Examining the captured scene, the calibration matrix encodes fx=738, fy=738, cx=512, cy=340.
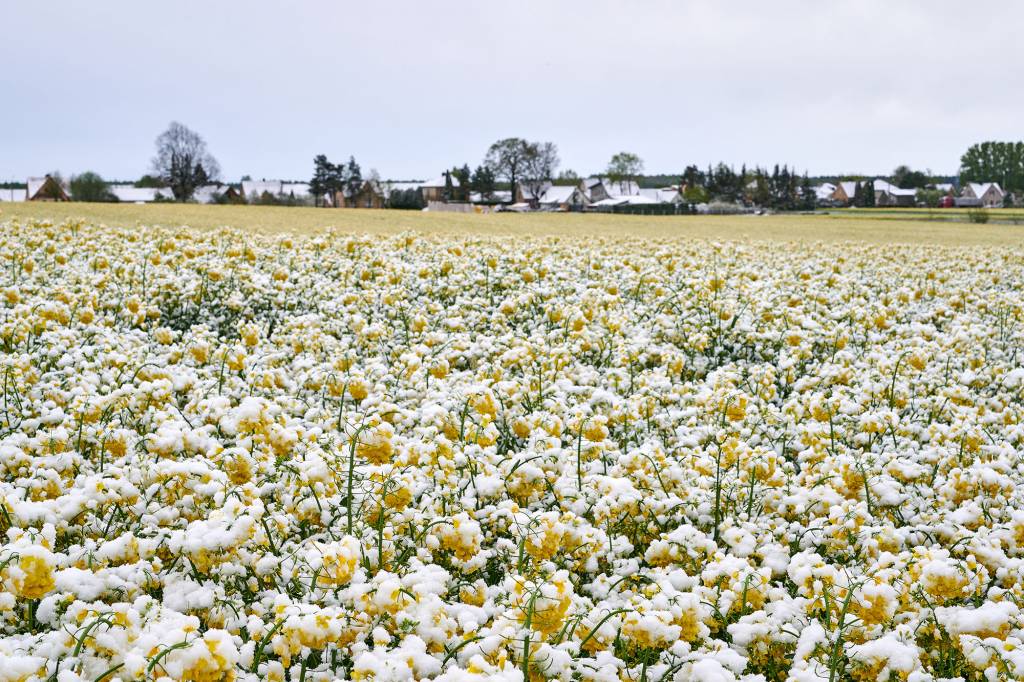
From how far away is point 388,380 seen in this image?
6637mm

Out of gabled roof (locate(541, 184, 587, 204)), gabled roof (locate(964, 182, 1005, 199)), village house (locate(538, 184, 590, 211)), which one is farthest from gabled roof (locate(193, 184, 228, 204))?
gabled roof (locate(964, 182, 1005, 199))

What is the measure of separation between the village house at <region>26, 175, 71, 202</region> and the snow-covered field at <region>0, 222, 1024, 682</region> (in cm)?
9634

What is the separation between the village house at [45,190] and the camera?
8916cm

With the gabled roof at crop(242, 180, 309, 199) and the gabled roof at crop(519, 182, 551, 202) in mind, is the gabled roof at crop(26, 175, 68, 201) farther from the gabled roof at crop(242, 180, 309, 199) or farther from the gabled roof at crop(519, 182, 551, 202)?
the gabled roof at crop(519, 182, 551, 202)

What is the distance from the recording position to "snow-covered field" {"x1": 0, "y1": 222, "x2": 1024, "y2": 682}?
9.53 feet

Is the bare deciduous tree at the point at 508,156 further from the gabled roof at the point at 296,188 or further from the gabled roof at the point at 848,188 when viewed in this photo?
the gabled roof at the point at 848,188

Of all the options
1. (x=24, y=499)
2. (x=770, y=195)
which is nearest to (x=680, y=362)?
(x=24, y=499)

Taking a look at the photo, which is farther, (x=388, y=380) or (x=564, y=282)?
(x=564, y=282)

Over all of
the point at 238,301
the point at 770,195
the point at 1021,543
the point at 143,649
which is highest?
the point at 770,195

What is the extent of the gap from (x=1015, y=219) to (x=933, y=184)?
9045cm

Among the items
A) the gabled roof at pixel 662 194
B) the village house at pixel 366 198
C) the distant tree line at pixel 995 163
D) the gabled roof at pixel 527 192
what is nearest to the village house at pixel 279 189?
the village house at pixel 366 198

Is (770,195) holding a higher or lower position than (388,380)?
higher

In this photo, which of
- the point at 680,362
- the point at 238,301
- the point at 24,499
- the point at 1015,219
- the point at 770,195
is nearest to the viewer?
the point at 24,499

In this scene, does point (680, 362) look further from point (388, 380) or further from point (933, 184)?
point (933, 184)
